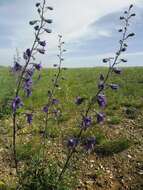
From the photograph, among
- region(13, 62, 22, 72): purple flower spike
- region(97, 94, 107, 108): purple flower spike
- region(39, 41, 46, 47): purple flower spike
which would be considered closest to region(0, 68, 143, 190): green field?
region(13, 62, 22, 72): purple flower spike

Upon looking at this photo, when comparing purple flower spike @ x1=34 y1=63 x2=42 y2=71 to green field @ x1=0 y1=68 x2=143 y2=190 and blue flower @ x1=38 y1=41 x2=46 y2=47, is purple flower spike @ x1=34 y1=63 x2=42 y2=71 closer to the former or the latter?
blue flower @ x1=38 y1=41 x2=46 y2=47

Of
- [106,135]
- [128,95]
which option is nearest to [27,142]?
[106,135]

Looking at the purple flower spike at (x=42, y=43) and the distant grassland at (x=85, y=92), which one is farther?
the distant grassland at (x=85, y=92)

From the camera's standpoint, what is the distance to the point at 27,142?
1260 centimetres

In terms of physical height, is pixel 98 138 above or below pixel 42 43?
below

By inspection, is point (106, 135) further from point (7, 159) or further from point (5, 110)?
point (5, 110)

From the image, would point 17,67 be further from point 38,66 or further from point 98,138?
point 98,138

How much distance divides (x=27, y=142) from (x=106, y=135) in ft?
7.95

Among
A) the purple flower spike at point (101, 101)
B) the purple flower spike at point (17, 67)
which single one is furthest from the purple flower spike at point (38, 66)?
the purple flower spike at point (101, 101)

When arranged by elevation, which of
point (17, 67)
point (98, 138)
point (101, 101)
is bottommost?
point (98, 138)

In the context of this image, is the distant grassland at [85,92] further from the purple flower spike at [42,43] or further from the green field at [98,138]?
the purple flower spike at [42,43]

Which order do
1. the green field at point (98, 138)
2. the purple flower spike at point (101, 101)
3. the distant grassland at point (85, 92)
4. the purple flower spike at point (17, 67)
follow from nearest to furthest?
1. the purple flower spike at point (101, 101)
2. the purple flower spike at point (17, 67)
3. the green field at point (98, 138)
4. the distant grassland at point (85, 92)

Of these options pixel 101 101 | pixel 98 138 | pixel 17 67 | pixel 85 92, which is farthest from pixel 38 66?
pixel 85 92

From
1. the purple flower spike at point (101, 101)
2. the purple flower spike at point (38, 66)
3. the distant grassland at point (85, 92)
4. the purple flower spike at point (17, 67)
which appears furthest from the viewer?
the distant grassland at point (85, 92)
